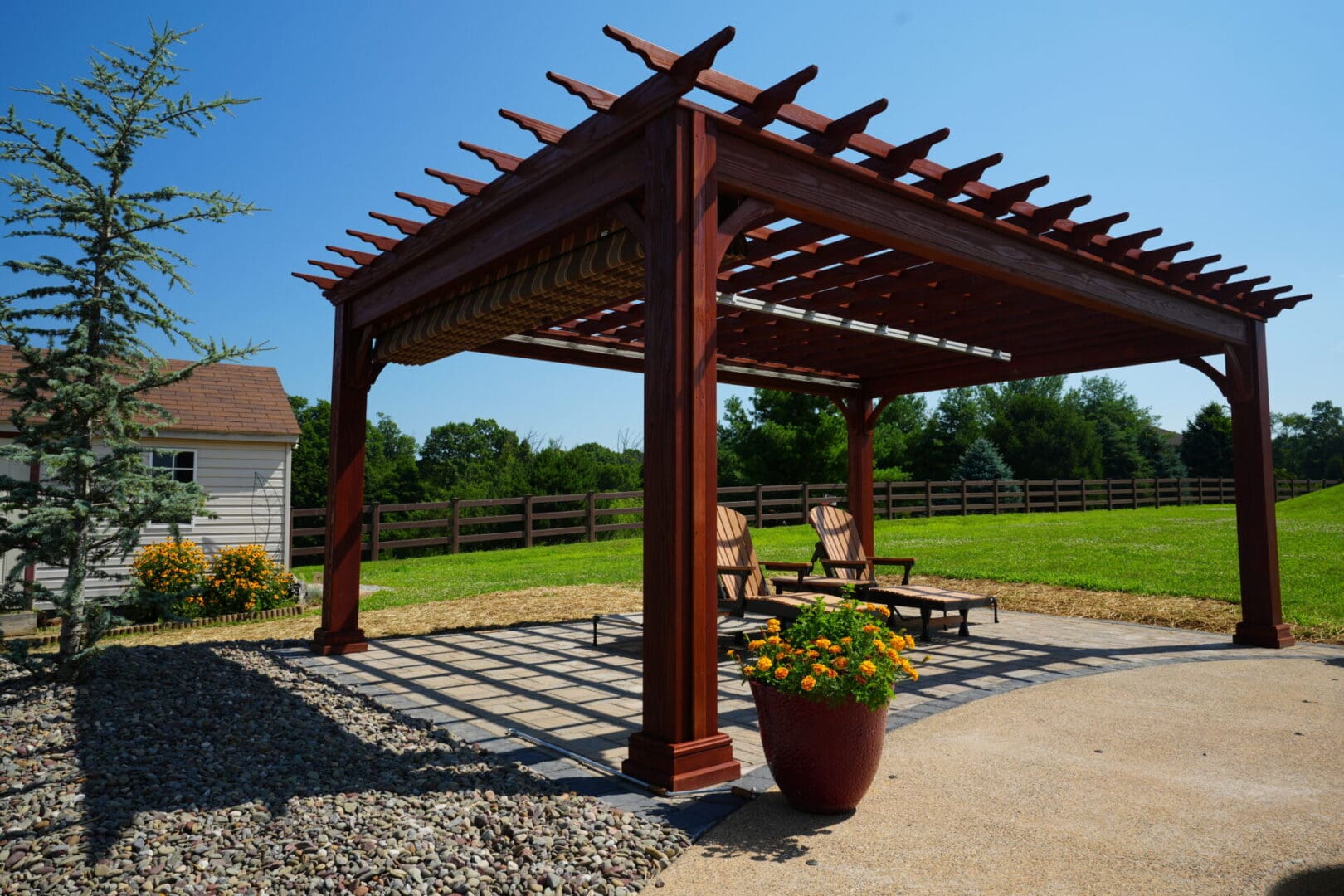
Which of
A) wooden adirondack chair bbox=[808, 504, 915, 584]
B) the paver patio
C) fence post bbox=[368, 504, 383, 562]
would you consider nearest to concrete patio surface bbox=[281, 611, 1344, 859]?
the paver patio

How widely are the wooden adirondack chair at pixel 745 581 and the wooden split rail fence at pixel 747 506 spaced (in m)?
8.51

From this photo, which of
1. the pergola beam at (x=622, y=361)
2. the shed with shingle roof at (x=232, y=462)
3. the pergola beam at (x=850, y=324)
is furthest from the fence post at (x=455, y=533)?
the pergola beam at (x=850, y=324)

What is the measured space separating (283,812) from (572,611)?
5.46m

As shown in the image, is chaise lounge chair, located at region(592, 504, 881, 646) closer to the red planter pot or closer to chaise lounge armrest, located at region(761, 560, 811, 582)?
chaise lounge armrest, located at region(761, 560, 811, 582)

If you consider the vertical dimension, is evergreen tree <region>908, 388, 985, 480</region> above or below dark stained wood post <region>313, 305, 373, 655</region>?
above

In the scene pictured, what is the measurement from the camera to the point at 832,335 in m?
6.96

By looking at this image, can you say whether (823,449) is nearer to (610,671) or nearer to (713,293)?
(610,671)

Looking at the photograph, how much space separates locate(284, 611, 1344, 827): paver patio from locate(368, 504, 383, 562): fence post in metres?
7.56

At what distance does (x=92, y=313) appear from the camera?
4789 millimetres

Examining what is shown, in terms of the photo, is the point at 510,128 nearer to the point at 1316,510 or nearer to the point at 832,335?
the point at 832,335

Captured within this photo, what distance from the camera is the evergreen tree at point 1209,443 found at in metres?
33.0

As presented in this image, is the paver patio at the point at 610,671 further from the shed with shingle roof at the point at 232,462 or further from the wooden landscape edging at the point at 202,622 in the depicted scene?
the shed with shingle roof at the point at 232,462

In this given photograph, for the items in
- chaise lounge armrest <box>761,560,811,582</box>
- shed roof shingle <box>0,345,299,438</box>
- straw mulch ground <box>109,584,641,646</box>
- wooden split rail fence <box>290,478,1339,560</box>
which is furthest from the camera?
wooden split rail fence <box>290,478,1339,560</box>

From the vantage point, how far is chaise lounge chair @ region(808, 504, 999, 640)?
6223mm
